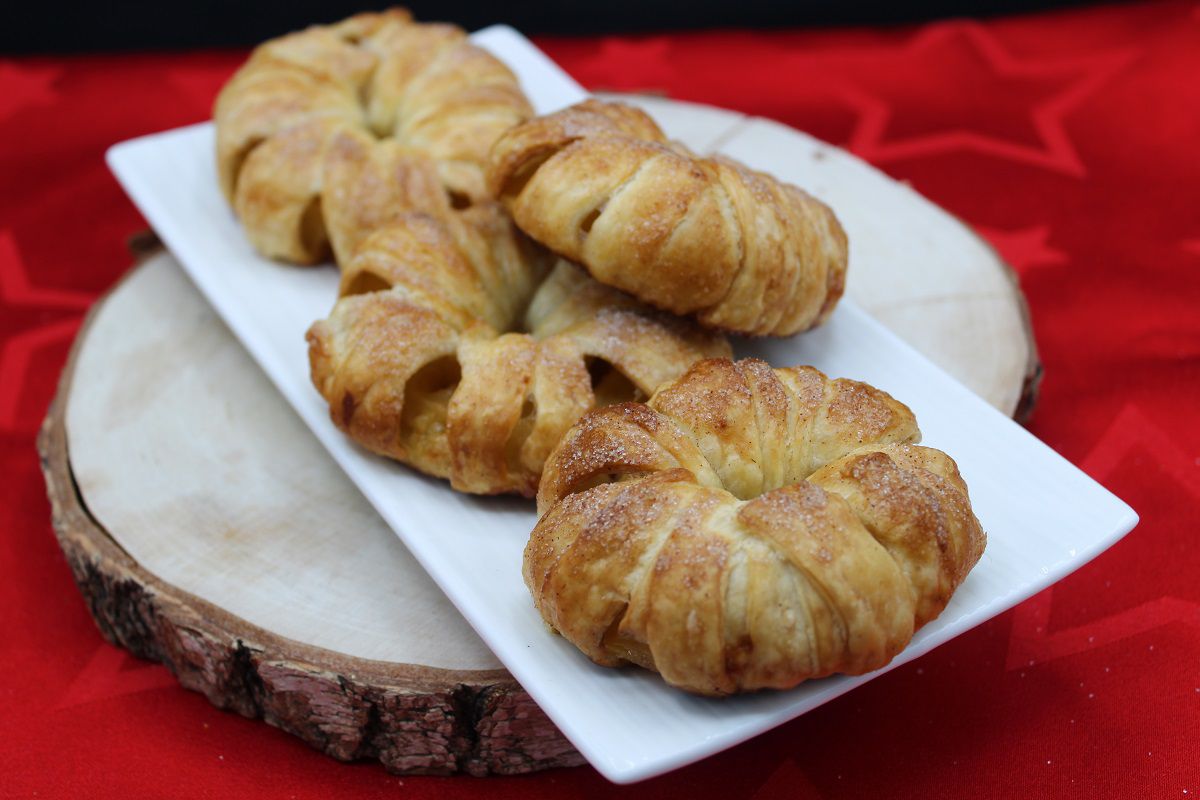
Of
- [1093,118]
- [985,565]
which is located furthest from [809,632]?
[1093,118]

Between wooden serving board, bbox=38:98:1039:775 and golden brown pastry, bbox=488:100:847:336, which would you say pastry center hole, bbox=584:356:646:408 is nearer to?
golden brown pastry, bbox=488:100:847:336

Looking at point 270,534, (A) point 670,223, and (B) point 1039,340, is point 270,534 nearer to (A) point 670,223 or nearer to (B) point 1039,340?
(A) point 670,223

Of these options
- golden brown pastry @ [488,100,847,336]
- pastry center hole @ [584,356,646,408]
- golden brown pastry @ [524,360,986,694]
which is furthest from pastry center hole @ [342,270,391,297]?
golden brown pastry @ [524,360,986,694]

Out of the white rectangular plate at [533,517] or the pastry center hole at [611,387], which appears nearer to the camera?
the white rectangular plate at [533,517]

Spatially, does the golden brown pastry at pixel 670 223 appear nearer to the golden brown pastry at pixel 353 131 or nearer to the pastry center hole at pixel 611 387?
the pastry center hole at pixel 611 387

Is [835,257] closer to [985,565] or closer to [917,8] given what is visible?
[985,565]

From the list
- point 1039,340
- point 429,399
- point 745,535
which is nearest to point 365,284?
point 429,399

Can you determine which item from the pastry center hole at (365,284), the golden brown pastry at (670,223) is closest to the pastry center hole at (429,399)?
the pastry center hole at (365,284)
